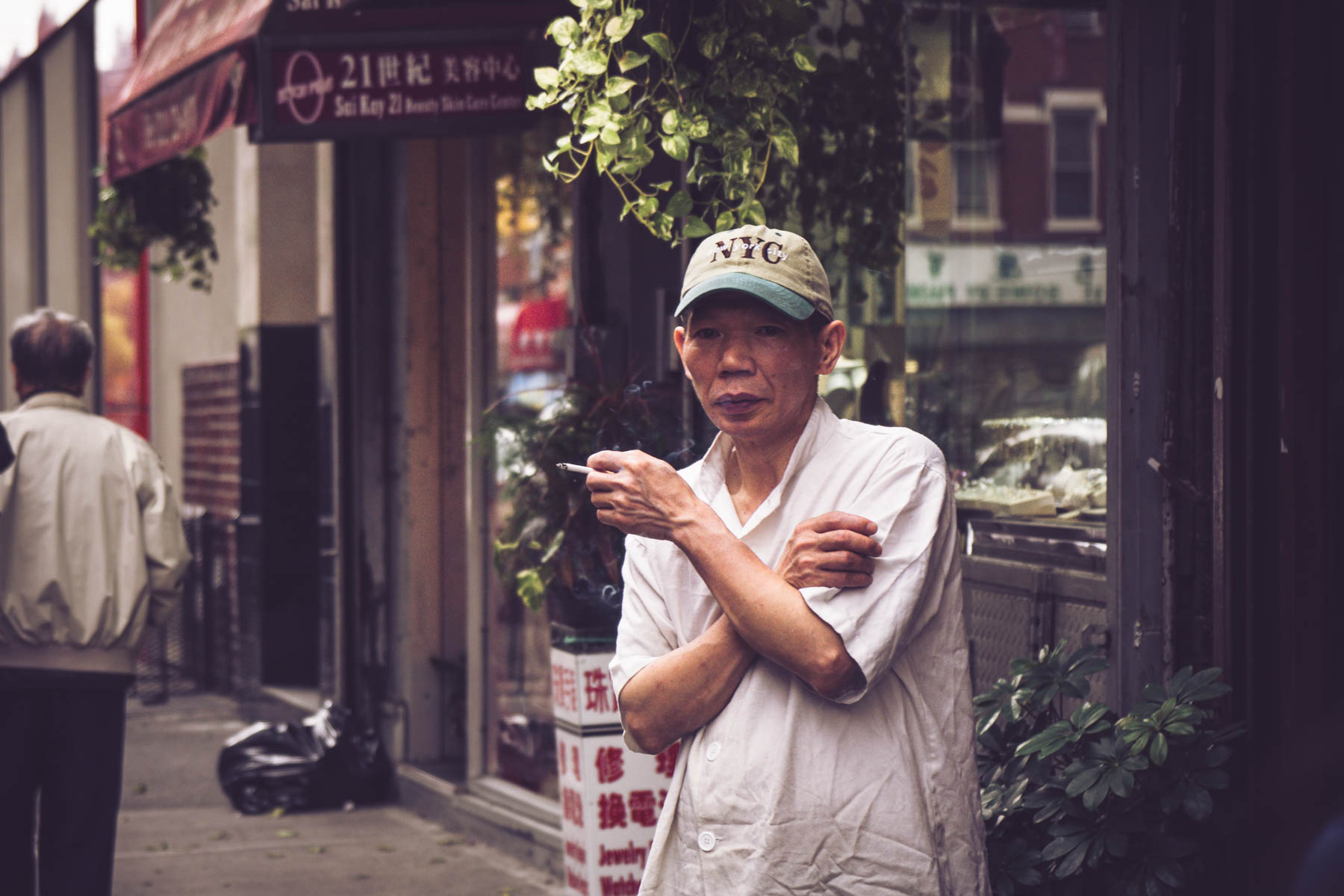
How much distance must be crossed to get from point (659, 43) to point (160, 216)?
239 inches

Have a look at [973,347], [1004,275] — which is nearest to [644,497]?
[973,347]

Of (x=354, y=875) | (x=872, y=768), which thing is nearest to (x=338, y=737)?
(x=354, y=875)

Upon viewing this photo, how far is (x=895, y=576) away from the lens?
7.42 ft

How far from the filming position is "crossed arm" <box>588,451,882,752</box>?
7.30 ft

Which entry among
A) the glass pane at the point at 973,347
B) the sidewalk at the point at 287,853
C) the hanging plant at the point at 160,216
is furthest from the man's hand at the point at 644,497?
the hanging plant at the point at 160,216

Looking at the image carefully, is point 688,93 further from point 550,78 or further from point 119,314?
point 119,314

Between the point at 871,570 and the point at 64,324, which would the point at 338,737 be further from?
the point at 871,570

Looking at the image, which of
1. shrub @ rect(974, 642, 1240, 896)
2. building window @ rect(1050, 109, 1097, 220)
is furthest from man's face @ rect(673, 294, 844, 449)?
building window @ rect(1050, 109, 1097, 220)

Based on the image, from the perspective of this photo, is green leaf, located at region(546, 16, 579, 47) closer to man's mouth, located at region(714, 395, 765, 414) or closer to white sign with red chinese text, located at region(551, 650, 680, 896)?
man's mouth, located at region(714, 395, 765, 414)

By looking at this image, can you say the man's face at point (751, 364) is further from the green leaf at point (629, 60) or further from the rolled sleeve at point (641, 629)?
the green leaf at point (629, 60)

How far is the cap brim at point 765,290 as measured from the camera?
232 centimetres

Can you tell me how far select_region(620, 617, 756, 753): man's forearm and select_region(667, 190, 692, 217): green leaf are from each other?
69.3 inches

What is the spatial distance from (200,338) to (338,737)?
17.3ft

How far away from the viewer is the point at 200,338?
12047mm
